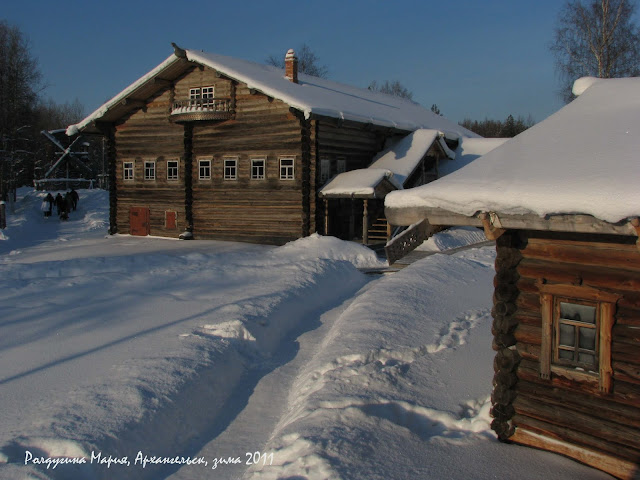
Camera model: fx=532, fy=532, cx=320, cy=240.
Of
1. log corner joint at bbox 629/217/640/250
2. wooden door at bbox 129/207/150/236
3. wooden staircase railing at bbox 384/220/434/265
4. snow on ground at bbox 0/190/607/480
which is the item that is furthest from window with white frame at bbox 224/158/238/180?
log corner joint at bbox 629/217/640/250

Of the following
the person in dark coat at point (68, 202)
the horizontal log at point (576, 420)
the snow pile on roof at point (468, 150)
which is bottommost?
the horizontal log at point (576, 420)

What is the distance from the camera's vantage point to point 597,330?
5.10 metres

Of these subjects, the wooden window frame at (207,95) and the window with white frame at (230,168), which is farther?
the window with white frame at (230,168)

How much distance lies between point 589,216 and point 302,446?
338 cm

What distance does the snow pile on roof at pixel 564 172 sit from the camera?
4.36 meters

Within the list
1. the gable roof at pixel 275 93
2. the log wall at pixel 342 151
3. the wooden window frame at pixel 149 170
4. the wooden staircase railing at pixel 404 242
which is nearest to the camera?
the wooden staircase railing at pixel 404 242

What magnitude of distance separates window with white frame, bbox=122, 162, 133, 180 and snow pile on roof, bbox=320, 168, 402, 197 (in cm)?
1032

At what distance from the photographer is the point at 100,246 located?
21.7 m

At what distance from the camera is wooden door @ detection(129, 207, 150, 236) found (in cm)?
2497

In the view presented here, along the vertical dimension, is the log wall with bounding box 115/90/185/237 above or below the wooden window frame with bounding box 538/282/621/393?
above

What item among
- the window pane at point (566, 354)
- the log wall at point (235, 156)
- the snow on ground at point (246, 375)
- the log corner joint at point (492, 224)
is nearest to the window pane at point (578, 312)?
the window pane at point (566, 354)

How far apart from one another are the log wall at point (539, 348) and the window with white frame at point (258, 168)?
16600 mm

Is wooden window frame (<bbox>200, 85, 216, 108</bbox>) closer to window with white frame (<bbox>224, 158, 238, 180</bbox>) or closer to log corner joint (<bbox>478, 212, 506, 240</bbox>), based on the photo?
window with white frame (<bbox>224, 158, 238, 180</bbox>)

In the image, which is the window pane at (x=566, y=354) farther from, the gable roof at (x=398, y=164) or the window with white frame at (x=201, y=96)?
the window with white frame at (x=201, y=96)
